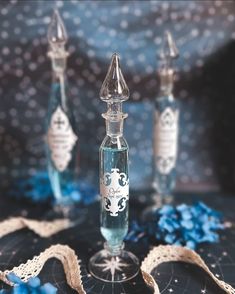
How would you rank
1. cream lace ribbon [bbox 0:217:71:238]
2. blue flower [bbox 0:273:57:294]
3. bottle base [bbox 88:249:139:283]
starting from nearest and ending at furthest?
blue flower [bbox 0:273:57:294] < bottle base [bbox 88:249:139:283] < cream lace ribbon [bbox 0:217:71:238]

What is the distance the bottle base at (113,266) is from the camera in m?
0.62

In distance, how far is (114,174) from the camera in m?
0.58

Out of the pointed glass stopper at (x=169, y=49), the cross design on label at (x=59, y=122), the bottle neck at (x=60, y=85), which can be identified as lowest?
the cross design on label at (x=59, y=122)

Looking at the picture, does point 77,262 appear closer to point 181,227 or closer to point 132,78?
point 181,227

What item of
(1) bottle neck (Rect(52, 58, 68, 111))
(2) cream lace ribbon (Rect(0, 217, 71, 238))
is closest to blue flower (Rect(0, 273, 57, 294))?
(2) cream lace ribbon (Rect(0, 217, 71, 238))

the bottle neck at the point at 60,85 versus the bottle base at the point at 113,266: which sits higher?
the bottle neck at the point at 60,85

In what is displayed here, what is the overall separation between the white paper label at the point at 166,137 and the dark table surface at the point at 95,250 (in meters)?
0.11

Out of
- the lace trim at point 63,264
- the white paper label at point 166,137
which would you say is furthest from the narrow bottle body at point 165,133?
the lace trim at point 63,264

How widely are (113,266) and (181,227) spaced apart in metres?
0.12

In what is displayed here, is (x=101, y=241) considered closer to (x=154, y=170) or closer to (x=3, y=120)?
(x=154, y=170)

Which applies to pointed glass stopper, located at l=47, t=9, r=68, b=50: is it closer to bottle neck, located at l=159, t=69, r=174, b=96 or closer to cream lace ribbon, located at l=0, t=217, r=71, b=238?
bottle neck, located at l=159, t=69, r=174, b=96

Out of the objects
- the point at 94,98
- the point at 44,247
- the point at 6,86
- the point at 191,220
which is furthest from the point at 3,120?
the point at 191,220

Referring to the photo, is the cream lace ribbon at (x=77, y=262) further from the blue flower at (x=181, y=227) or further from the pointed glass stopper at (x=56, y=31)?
the pointed glass stopper at (x=56, y=31)

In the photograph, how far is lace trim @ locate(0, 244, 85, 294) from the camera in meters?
0.59
